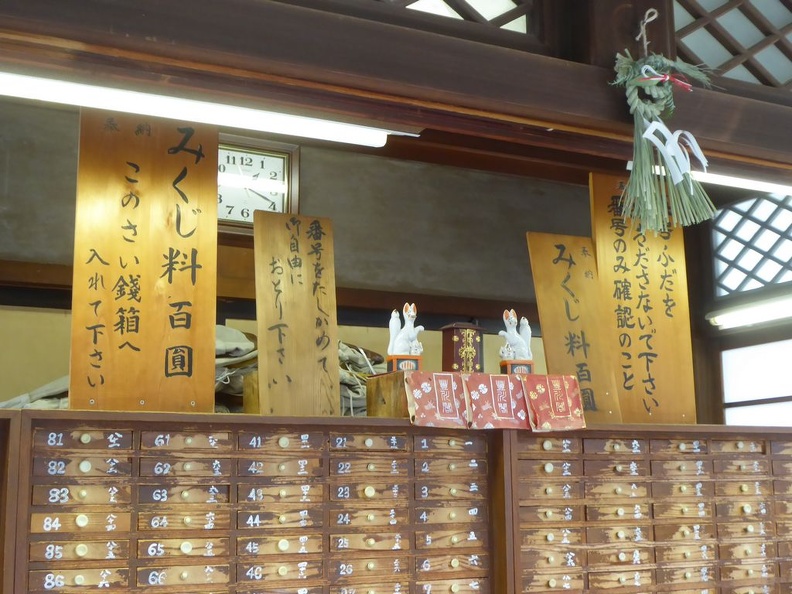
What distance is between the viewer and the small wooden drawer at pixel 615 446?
13.7 ft

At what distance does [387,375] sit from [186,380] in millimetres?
871

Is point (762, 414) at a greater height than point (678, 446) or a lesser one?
greater

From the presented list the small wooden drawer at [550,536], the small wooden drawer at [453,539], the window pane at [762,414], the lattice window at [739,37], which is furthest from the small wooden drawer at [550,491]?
the window pane at [762,414]

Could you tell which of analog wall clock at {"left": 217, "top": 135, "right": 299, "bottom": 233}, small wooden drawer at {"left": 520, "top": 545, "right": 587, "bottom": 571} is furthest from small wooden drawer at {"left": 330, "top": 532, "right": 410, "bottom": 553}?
analog wall clock at {"left": 217, "top": 135, "right": 299, "bottom": 233}

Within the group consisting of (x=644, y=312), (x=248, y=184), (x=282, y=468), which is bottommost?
(x=282, y=468)

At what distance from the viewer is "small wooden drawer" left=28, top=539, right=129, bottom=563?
3.15 metres

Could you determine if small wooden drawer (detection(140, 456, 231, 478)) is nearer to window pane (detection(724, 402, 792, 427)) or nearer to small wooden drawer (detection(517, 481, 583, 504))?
small wooden drawer (detection(517, 481, 583, 504))

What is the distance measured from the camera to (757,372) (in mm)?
6375

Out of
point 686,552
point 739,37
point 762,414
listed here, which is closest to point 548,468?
point 686,552

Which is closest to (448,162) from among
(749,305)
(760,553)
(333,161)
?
(333,161)

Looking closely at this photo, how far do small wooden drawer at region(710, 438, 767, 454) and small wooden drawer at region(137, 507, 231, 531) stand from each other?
8.00ft

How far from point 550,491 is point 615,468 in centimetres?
38

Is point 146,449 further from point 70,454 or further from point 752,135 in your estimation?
point 752,135

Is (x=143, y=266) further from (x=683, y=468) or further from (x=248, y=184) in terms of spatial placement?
(x=683, y=468)
